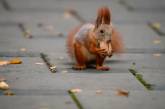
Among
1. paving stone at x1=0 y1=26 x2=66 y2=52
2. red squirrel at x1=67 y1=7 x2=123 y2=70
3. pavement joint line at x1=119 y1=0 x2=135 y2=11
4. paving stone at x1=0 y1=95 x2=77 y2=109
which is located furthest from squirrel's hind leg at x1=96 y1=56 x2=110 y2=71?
pavement joint line at x1=119 y1=0 x2=135 y2=11

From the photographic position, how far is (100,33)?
258 inches

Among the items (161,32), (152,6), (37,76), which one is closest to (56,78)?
(37,76)

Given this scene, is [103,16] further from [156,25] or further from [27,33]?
[156,25]

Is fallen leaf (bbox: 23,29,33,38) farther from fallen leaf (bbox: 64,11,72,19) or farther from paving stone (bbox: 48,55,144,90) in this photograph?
paving stone (bbox: 48,55,144,90)

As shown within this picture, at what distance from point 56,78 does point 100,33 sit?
64cm

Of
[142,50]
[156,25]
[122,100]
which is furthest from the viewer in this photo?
[156,25]

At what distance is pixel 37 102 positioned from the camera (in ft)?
18.9

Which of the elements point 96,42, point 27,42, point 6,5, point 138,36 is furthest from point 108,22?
point 6,5

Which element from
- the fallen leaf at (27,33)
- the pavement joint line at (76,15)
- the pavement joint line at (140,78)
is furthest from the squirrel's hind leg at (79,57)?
the pavement joint line at (76,15)

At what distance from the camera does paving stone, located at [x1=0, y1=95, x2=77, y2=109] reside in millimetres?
5629

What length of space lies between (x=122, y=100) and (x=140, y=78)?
3.07 ft

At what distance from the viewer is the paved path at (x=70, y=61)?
5.89 metres

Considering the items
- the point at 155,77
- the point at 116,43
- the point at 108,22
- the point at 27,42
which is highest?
the point at 108,22

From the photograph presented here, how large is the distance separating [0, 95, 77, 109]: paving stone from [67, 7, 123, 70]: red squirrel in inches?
32.6
